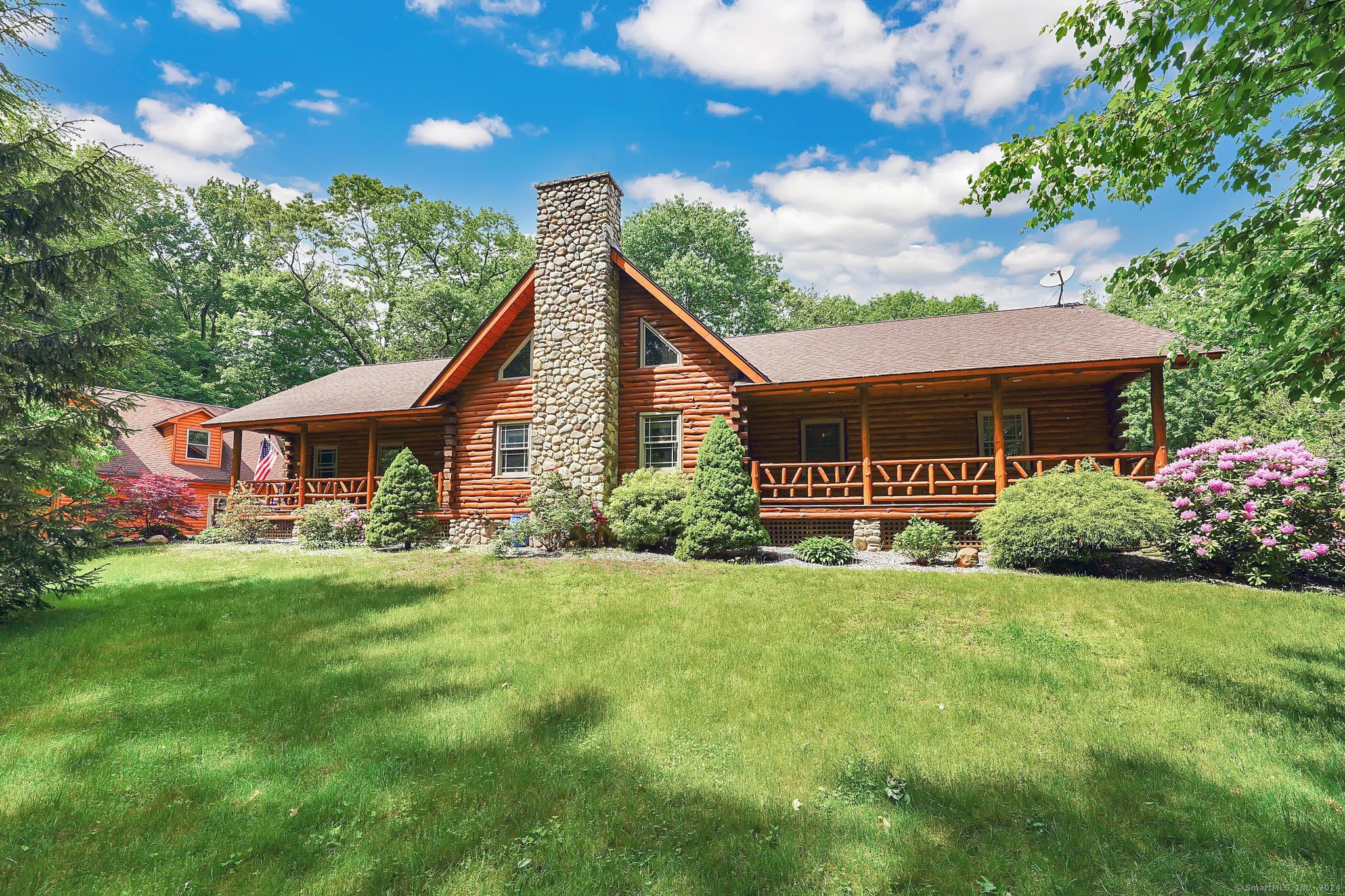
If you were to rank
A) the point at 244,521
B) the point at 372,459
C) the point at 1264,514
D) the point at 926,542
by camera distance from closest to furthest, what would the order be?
the point at 1264,514 < the point at 926,542 < the point at 244,521 < the point at 372,459

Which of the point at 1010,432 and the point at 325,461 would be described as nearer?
the point at 1010,432

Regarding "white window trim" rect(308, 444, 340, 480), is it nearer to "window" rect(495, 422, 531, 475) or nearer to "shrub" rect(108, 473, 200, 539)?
"shrub" rect(108, 473, 200, 539)

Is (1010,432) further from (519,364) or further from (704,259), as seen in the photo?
(704,259)

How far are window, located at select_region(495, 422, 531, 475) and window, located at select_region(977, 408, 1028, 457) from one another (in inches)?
469

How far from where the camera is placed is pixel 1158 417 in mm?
11992

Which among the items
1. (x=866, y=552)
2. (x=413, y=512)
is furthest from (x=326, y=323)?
(x=866, y=552)

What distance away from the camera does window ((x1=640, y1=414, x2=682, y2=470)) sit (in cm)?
1491

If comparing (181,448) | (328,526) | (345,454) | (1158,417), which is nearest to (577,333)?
(328,526)

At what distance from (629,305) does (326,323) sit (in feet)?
94.5

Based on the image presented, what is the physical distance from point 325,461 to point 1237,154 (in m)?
23.8

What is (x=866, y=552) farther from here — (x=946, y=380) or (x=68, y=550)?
(x=68, y=550)

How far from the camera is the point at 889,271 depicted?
41312mm

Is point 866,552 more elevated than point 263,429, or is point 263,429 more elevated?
point 263,429

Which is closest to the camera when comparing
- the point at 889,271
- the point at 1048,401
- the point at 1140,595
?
the point at 1140,595
